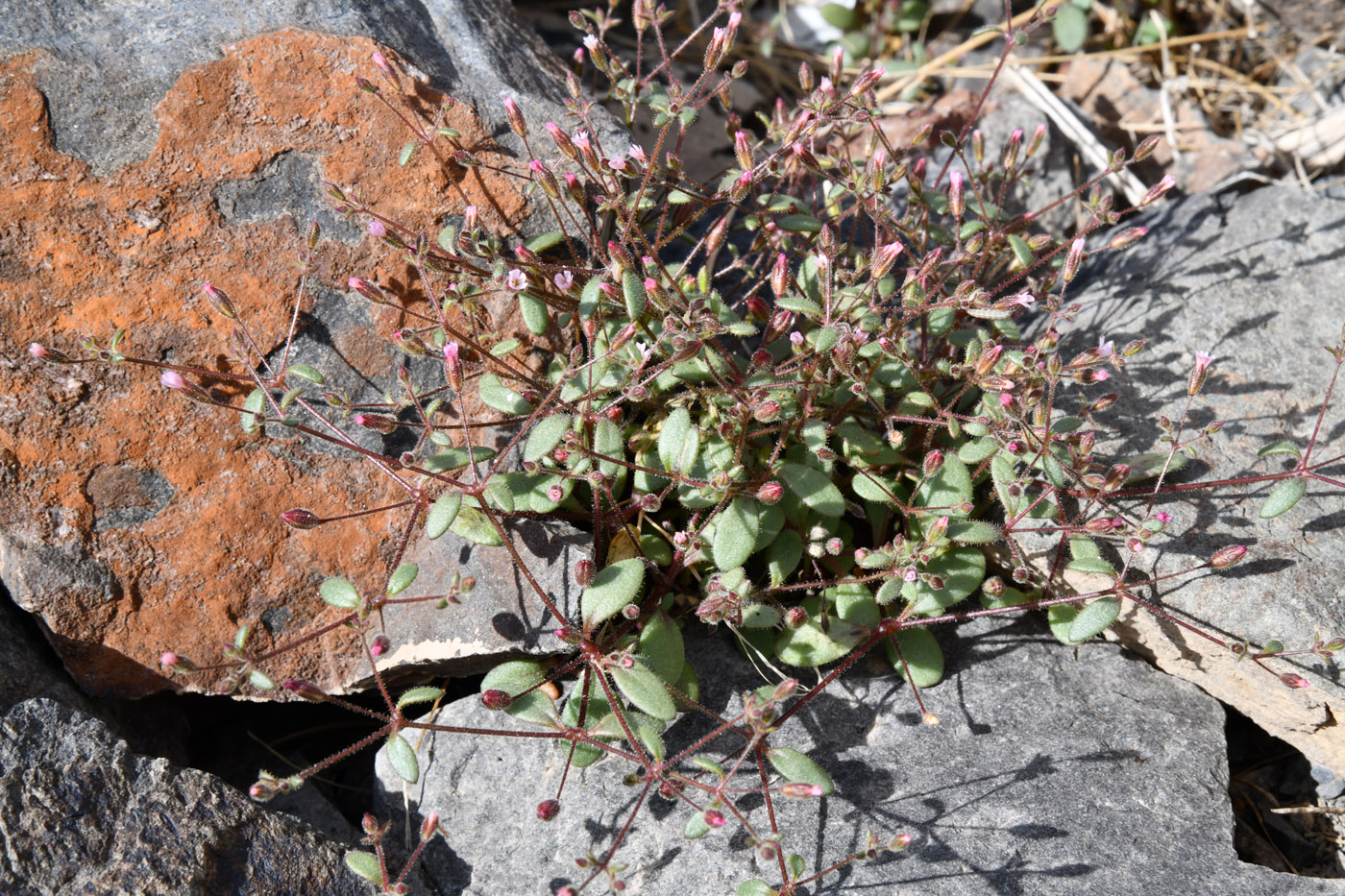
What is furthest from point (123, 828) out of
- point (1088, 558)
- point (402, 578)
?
point (1088, 558)

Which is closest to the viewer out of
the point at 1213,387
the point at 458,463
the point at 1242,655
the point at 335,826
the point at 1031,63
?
the point at 1242,655

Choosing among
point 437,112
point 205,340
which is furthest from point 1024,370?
point 205,340

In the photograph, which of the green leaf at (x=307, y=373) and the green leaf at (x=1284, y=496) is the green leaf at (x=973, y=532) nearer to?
the green leaf at (x=1284, y=496)

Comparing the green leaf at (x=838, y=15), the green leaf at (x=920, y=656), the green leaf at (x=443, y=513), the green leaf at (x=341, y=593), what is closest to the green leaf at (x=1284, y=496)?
the green leaf at (x=920, y=656)

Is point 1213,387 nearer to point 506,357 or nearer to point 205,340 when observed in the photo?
point 506,357

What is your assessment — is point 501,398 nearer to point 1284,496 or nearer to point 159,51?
point 159,51

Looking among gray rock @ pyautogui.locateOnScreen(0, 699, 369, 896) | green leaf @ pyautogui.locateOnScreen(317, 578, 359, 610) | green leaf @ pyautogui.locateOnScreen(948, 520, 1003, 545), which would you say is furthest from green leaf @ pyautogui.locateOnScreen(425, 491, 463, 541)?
green leaf @ pyautogui.locateOnScreen(948, 520, 1003, 545)

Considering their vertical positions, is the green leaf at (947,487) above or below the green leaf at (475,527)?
below
